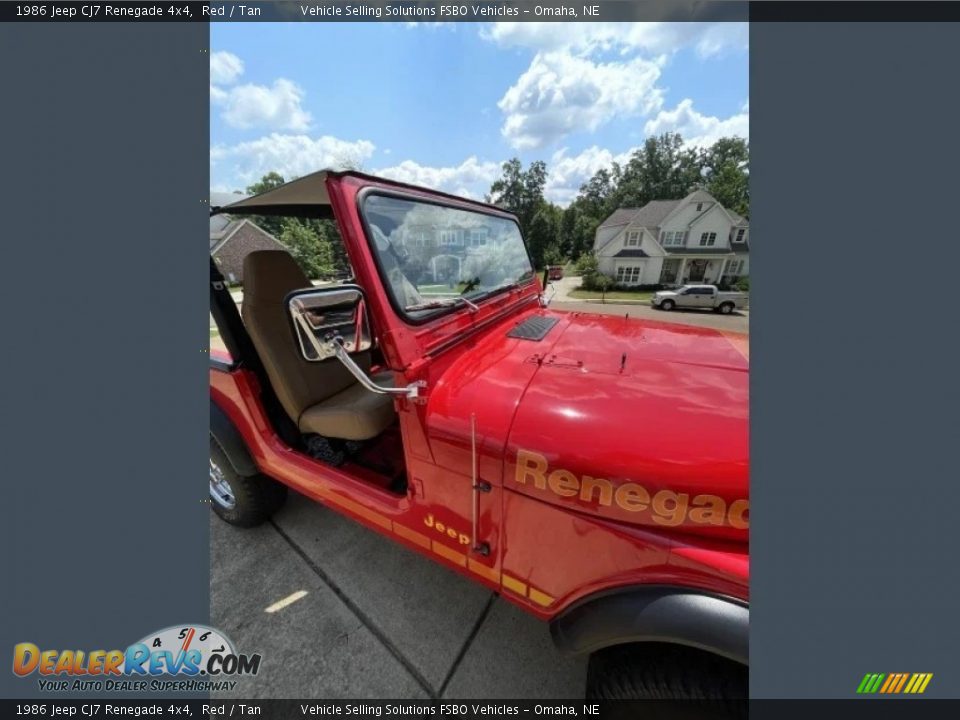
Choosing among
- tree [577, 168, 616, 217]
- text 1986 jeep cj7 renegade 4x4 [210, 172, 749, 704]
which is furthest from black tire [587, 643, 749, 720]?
tree [577, 168, 616, 217]

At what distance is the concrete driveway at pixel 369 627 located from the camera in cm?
156

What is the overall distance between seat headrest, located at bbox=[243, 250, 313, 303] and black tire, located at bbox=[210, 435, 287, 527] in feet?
3.12

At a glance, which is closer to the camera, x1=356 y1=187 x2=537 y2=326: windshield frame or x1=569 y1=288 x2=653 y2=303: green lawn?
x1=356 y1=187 x2=537 y2=326: windshield frame

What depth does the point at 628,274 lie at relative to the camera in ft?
56.7

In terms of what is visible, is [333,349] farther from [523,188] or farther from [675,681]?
[523,188]

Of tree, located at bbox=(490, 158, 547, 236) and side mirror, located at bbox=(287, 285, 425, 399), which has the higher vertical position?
tree, located at bbox=(490, 158, 547, 236)

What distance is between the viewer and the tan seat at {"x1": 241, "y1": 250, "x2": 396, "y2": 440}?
190 centimetres

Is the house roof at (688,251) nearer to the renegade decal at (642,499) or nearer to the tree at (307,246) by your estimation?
the tree at (307,246)

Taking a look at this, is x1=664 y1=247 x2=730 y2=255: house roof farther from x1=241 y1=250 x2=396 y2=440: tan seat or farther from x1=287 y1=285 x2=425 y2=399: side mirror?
x1=287 y1=285 x2=425 y2=399: side mirror

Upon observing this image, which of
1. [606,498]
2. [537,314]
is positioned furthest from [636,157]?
[606,498]

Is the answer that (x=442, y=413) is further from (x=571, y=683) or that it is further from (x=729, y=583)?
(x=571, y=683)

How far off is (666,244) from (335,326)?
711 inches

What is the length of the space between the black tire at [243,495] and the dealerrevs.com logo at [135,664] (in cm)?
116
